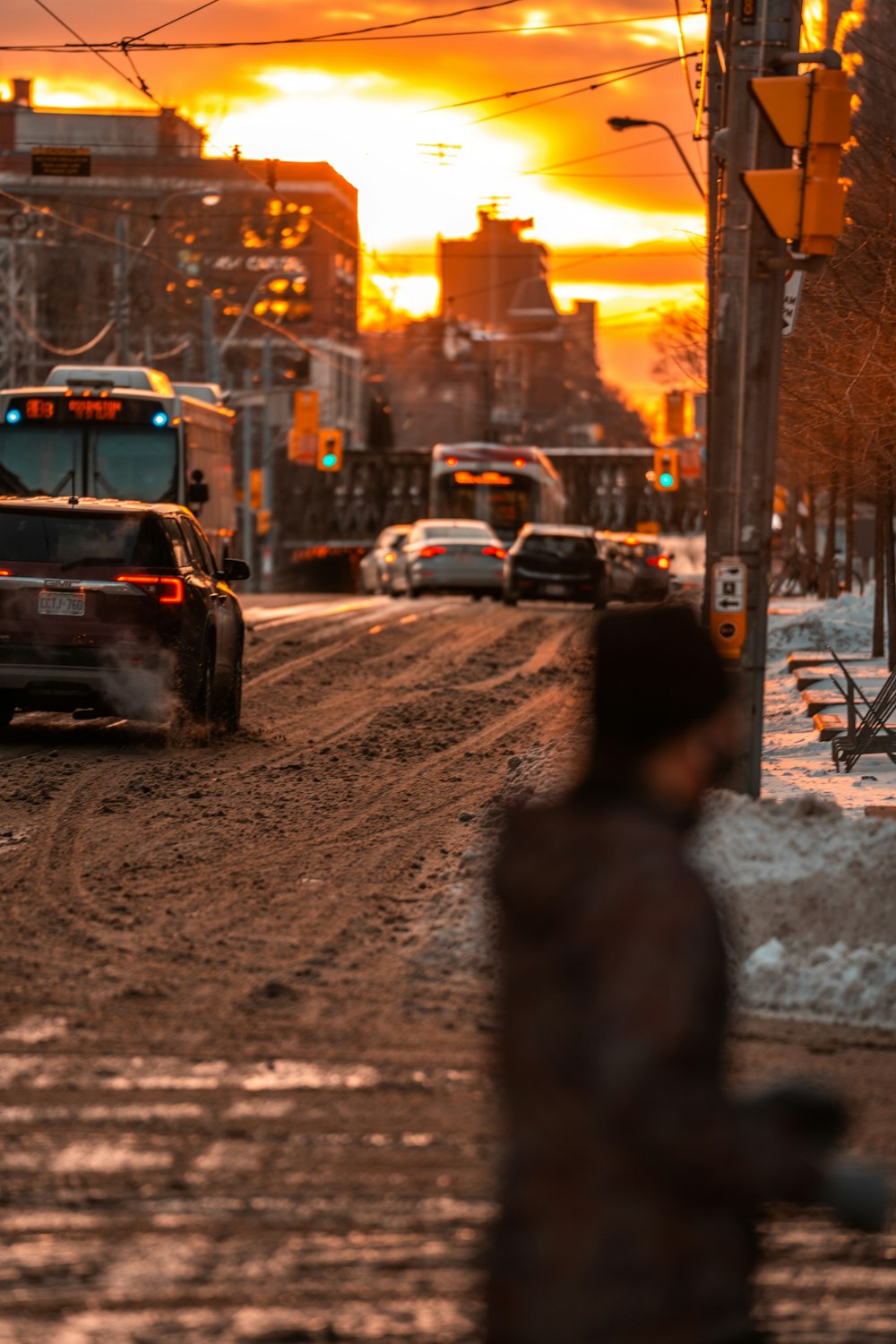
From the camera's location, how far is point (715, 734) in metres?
3.39

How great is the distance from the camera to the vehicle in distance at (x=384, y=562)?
50719mm

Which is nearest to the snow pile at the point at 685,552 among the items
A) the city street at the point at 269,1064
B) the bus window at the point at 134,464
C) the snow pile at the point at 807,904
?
the bus window at the point at 134,464

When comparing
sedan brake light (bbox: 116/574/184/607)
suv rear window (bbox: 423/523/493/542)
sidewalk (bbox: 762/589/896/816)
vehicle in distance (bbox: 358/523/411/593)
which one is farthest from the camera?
vehicle in distance (bbox: 358/523/411/593)

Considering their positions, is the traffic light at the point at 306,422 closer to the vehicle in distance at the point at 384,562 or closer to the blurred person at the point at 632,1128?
the vehicle in distance at the point at 384,562

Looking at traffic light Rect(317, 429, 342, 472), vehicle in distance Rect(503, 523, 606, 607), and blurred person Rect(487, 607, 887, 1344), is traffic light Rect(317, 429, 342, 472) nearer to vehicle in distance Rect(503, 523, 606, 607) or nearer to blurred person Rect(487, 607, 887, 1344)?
vehicle in distance Rect(503, 523, 606, 607)

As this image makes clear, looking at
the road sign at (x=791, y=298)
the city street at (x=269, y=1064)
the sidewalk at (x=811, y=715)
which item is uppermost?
the road sign at (x=791, y=298)

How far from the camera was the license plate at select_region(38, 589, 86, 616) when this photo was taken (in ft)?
51.3

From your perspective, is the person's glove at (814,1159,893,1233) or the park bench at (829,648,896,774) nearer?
the person's glove at (814,1159,893,1233)

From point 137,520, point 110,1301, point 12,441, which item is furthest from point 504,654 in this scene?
point 110,1301

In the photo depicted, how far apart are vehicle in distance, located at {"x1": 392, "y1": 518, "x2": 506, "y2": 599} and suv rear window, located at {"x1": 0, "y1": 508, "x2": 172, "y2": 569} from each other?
28821 millimetres

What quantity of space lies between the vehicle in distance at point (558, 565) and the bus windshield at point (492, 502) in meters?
13.8

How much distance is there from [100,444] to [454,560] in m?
17.5

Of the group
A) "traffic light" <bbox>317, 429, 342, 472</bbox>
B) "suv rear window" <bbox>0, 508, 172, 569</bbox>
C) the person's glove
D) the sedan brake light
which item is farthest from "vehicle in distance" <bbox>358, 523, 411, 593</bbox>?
the person's glove

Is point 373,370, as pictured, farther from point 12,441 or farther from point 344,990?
point 344,990
